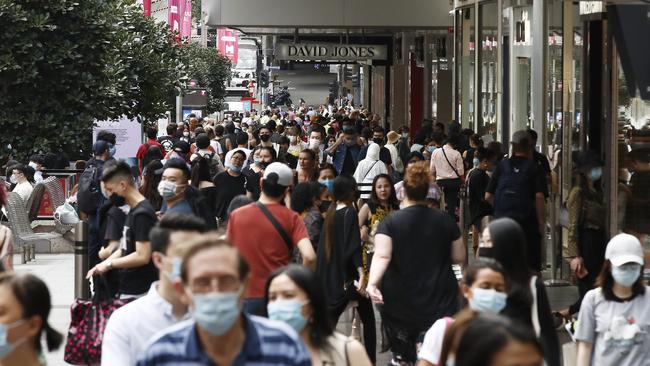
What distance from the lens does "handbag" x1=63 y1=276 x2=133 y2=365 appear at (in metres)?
9.07

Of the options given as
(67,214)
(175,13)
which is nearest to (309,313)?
(67,214)

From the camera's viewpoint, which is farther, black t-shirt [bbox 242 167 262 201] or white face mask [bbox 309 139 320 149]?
white face mask [bbox 309 139 320 149]

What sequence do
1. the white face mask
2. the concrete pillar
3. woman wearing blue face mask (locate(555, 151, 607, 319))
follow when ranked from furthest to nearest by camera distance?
the white face mask
the concrete pillar
woman wearing blue face mask (locate(555, 151, 607, 319))

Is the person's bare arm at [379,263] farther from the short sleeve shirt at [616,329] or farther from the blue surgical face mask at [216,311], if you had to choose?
the blue surgical face mask at [216,311]

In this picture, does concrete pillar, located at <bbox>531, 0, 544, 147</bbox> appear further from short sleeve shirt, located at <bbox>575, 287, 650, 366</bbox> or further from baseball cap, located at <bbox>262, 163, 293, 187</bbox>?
short sleeve shirt, located at <bbox>575, 287, 650, 366</bbox>

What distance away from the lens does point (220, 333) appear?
4.46m

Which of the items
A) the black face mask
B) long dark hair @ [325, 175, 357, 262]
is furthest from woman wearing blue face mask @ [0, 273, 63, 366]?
long dark hair @ [325, 175, 357, 262]

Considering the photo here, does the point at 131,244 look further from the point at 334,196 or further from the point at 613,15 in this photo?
the point at 613,15

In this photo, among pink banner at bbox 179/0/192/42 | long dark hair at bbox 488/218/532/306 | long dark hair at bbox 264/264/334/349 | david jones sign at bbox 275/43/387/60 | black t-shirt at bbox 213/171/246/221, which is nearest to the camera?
long dark hair at bbox 264/264/334/349

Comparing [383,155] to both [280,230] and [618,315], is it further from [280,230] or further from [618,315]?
[618,315]

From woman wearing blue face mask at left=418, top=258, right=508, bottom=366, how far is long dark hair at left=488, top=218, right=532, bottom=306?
422 mm

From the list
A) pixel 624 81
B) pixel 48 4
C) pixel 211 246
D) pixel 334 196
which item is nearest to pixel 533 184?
pixel 624 81

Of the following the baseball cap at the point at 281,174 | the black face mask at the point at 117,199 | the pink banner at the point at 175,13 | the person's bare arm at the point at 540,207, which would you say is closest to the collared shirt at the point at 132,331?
the baseball cap at the point at 281,174

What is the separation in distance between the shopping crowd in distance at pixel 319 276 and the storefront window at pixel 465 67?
28.9 feet
